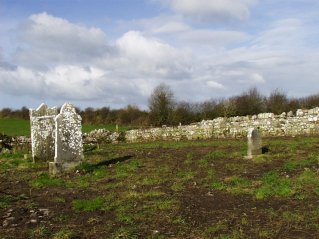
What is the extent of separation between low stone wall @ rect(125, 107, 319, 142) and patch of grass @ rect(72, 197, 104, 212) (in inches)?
802

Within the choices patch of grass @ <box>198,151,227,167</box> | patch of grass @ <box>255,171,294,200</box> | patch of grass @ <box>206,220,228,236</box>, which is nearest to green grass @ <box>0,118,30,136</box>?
patch of grass @ <box>198,151,227,167</box>

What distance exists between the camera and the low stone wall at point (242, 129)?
2872 centimetres

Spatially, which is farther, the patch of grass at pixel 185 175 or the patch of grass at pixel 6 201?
the patch of grass at pixel 185 175

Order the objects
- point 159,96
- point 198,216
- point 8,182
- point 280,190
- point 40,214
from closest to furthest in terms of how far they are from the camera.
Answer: point 198,216, point 40,214, point 280,190, point 8,182, point 159,96

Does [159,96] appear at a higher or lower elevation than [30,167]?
higher

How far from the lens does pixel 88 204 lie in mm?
10727

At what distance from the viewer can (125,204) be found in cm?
1066

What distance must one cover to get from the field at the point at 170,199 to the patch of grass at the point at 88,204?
0.03 m

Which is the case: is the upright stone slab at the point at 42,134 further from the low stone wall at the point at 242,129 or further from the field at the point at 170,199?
the low stone wall at the point at 242,129

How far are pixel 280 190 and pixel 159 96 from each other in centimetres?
4024

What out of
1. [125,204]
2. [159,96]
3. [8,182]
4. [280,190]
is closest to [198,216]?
[125,204]

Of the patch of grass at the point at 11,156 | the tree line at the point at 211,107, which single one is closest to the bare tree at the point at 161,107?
the tree line at the point at 211,107

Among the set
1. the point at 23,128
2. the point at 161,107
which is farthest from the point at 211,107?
the point at 23,128

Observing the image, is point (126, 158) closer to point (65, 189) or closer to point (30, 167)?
point (30, 167)
